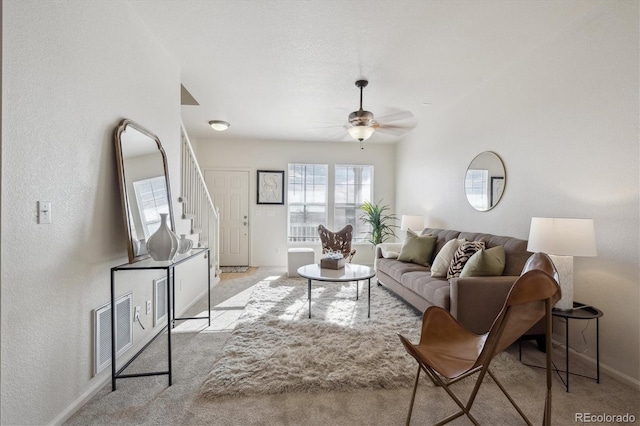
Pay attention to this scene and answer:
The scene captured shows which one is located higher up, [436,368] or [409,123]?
[409,123]

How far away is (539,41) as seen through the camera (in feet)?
8.84

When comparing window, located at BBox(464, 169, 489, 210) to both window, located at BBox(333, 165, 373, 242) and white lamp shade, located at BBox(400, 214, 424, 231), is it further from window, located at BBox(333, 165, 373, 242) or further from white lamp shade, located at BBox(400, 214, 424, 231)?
window, located at BBox(333, 165, 373, 242)

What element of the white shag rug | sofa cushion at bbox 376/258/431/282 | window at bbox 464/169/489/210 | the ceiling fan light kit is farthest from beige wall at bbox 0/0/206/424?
window at bbox 464/169/489/210

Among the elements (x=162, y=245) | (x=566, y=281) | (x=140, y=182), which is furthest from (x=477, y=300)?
(x=140, y=182)

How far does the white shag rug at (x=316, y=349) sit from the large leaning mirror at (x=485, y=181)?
157 cm

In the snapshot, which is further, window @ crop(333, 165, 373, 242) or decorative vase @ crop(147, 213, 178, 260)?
window @ crop(333, 165, 373, 242)

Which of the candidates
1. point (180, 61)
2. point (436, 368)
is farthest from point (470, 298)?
point (180, 61)

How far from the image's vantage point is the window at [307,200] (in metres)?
6.45

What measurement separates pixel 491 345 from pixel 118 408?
2.06 metres

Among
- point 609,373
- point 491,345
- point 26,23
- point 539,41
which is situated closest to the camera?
point 491,345

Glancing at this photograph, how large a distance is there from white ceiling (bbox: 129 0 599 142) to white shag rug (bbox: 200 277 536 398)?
103 inches

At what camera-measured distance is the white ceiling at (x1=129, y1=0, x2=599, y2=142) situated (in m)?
2.28

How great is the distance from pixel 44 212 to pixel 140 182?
0.88 metres

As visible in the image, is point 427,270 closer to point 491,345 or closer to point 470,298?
point 470,298
